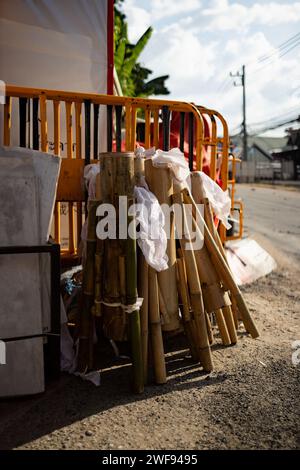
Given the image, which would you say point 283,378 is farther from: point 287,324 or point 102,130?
point 102,130

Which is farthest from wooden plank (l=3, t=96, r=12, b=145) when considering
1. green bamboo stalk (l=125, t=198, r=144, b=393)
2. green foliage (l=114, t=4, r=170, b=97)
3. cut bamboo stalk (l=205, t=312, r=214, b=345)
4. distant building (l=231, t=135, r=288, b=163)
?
distant building (l=231, t=135, r=288, b=163)

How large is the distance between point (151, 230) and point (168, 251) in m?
0.34

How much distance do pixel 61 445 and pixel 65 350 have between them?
1.07m

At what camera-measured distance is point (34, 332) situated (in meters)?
2.95

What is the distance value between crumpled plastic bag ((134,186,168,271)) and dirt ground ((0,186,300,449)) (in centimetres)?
93

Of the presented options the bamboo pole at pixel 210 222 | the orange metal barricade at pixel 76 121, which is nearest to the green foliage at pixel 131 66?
the orange metal barricade at pixel 76 121

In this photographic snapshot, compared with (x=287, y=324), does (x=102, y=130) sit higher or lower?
higher

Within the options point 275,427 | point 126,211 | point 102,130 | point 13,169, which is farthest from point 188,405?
point 102,130

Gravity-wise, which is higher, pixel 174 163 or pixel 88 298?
pixel 174 163

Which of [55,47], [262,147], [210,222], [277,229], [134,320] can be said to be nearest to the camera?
[134,320]

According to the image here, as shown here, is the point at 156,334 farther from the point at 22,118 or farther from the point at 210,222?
the point at 22,118

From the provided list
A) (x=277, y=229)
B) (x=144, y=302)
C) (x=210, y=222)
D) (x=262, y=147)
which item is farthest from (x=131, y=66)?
(x=262, y=147)

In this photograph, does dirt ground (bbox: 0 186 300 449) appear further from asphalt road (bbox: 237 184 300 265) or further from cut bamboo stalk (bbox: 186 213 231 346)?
asphalt road (bbox: 237 184 300 265)

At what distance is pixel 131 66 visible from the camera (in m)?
11.6
